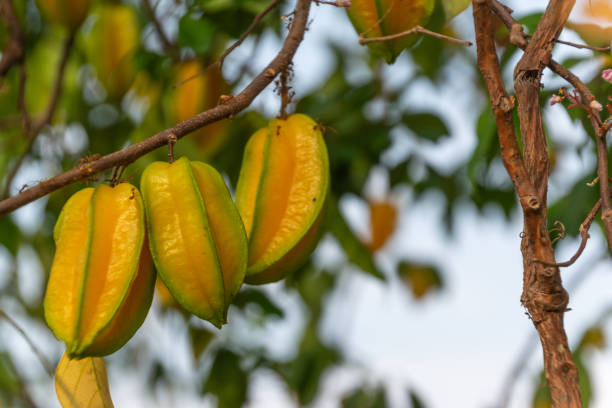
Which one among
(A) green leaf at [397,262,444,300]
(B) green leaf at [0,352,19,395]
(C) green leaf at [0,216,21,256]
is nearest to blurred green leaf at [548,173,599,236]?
(B) green leaf at [0,352,19,395]

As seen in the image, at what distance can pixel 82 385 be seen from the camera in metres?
0.84

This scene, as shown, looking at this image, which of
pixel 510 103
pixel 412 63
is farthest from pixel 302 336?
pixel 510 103

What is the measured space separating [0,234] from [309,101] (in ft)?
2.57

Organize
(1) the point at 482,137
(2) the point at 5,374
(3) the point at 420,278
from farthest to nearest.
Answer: (3) the point at 420,278 → (2) the point at 5,374 → (1) the point at 482,137

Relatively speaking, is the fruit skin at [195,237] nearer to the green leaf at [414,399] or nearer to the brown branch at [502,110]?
the brown branch at [502,110]

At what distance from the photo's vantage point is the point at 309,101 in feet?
5.65

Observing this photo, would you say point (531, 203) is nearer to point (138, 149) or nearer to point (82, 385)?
point (138, 149)

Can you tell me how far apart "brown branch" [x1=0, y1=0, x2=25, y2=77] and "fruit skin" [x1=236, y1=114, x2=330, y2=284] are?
2.47 feet

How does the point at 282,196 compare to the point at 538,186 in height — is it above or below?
below

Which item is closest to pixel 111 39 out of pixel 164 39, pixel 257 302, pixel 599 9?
pixel 164 39

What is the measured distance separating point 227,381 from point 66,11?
0.92 meters

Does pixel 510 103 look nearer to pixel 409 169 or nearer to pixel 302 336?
pixel 409 169

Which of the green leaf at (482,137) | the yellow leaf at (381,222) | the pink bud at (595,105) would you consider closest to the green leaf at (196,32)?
the green leaf at (482,137)

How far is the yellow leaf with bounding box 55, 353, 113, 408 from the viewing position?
826 mm
